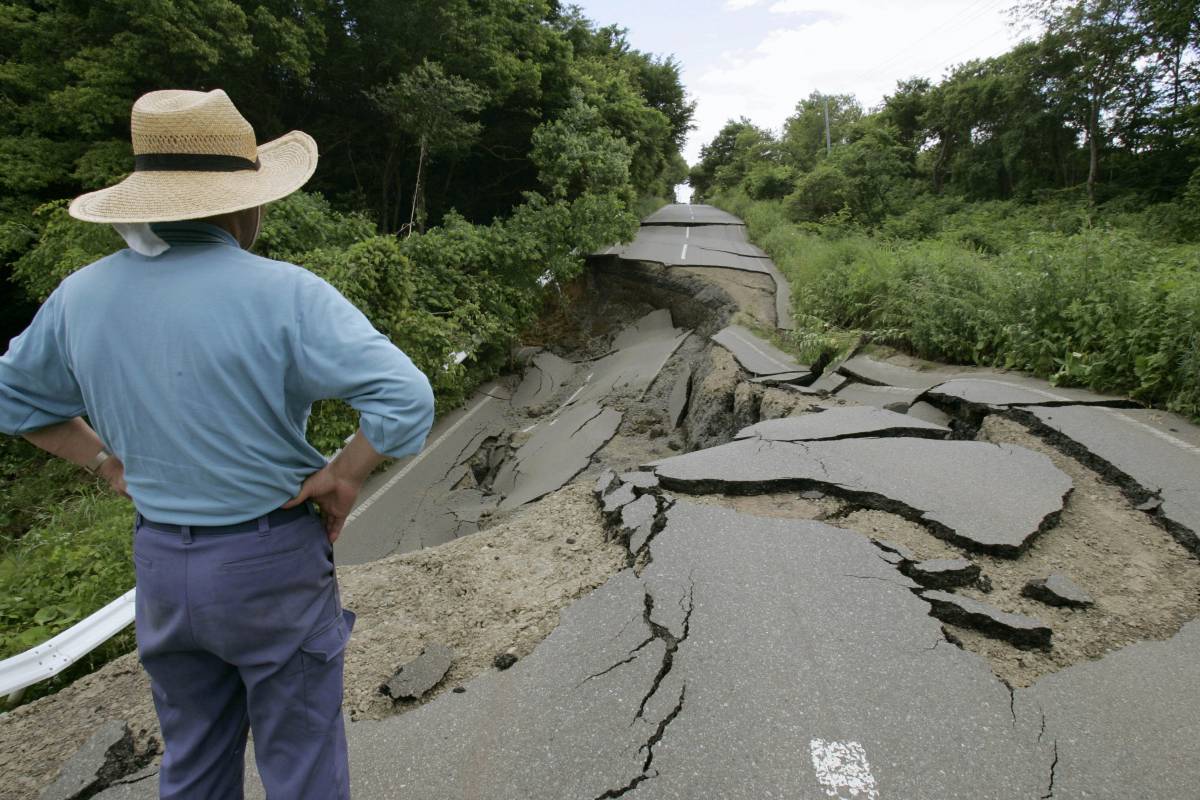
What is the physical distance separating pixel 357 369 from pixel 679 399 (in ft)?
31.3

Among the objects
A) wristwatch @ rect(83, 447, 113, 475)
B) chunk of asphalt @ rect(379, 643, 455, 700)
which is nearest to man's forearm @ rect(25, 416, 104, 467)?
wristwatch @ rect(83, 447, 113, 475)

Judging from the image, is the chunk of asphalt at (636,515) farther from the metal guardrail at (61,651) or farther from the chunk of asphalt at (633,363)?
the chunk of asphalt at (633,363)

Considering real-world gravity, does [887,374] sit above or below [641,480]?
above

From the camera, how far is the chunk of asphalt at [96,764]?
229cm

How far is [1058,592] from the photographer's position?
3.24 m

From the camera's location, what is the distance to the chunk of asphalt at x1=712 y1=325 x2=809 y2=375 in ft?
30.0

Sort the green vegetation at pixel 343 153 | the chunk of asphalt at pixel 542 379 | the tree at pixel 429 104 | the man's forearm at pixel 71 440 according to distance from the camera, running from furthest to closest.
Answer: the tree at pixel 429 104
the chunk of asphalt at pixel 542 379
the green vegetation at pixel 343 153
the man's forearm at pixel 71 440

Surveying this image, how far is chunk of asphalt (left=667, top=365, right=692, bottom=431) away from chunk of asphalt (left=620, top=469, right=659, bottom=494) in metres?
5.14

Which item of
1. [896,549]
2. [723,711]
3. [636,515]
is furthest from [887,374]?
[723,711]

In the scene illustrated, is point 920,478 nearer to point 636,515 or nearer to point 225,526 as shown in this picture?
point 636,515

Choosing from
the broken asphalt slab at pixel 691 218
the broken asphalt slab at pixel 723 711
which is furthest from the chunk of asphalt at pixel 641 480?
the broken asphalt slab at pixel 691 218

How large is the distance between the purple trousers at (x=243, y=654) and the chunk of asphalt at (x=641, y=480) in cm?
Answer: 314

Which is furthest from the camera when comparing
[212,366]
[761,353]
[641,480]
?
[761,353]

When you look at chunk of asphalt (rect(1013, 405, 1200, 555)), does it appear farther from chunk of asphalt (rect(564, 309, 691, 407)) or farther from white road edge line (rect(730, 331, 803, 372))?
chunk of asphalt (rect(564, 309, 691, 407))
